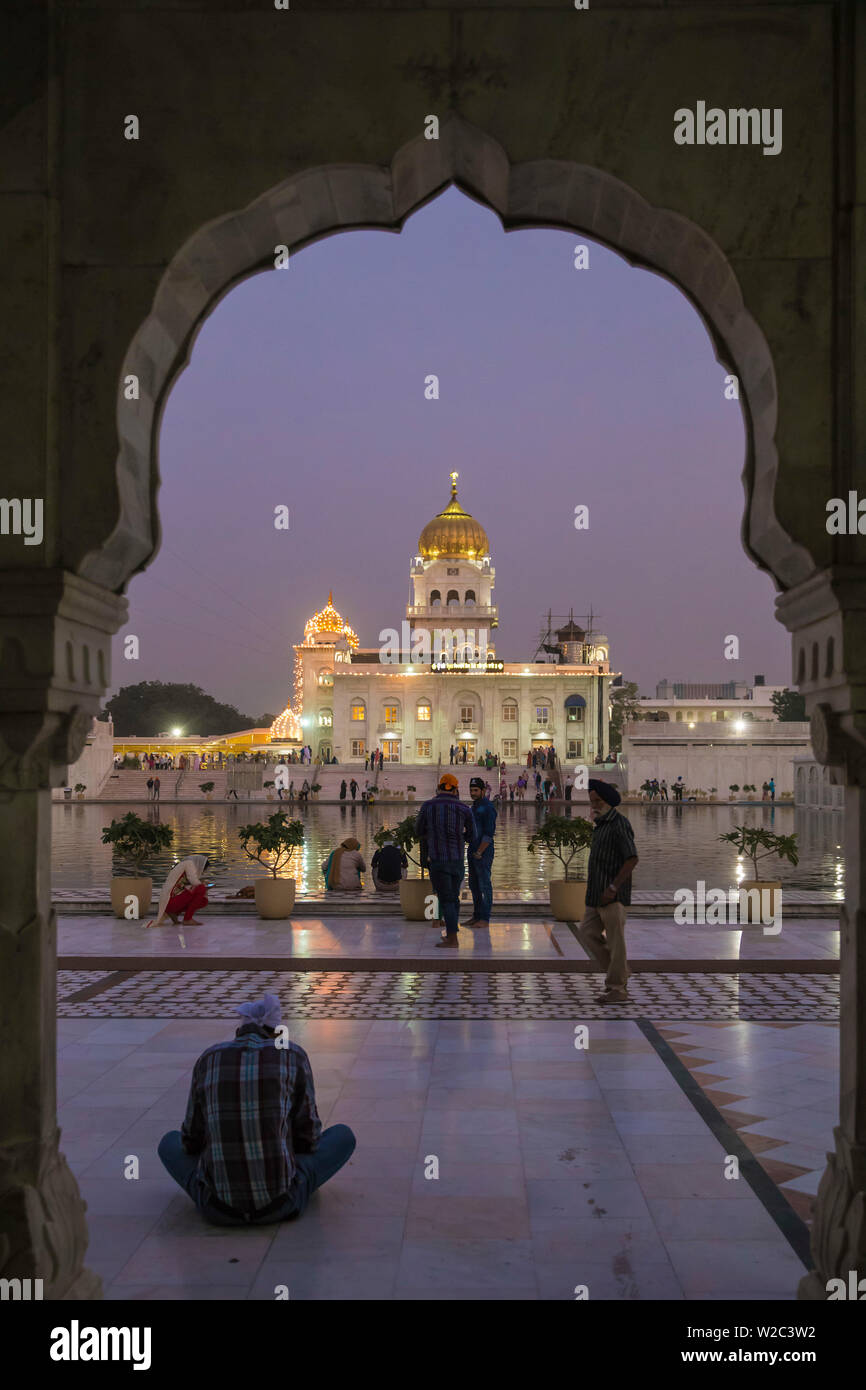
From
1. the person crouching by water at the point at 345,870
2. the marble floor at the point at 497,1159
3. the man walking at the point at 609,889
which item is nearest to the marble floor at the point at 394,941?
the person crouching by water at the point at 345,870

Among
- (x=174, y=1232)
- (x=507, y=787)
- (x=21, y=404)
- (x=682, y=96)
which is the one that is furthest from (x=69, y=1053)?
(x=507, y=787)

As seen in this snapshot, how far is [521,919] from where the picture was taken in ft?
32.9

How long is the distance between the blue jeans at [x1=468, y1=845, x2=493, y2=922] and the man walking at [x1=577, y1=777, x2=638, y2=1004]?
88.7 inches

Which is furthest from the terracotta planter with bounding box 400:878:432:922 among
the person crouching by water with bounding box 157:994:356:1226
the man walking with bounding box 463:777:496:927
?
the person crouching by water with bounding box 157:994:356:1226

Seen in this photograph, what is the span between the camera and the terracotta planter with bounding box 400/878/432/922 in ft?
32.2

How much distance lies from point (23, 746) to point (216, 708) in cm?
9152

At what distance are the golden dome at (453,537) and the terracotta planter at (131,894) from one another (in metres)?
57.2

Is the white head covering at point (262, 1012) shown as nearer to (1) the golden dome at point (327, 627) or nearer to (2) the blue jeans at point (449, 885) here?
(2) the blue jeans at point (449, 885)

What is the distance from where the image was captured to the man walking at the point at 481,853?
29.2 ft

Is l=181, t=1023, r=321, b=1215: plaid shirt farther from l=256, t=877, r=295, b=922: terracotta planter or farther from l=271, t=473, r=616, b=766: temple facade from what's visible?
l=271, t=473, r=616, b=766: temple facade

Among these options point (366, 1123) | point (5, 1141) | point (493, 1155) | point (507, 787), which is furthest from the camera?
point (507, 787)

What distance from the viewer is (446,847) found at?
27.8ft

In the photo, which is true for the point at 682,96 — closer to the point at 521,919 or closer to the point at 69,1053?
the point at 69,1053

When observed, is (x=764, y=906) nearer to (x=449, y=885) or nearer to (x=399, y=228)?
(x=449, y=885)
